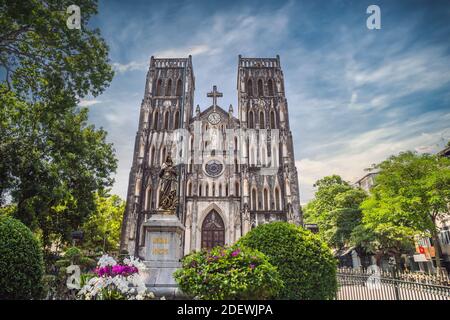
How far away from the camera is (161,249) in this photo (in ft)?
27.3

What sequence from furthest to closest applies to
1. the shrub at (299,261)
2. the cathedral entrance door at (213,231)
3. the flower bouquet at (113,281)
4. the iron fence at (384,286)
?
the cathedral entrance door at (213,231), the iron fence at (384,286), the shrub at (299,261), the flower bouquet at (113,281)

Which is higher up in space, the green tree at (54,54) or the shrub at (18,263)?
the green tree at (54,54)

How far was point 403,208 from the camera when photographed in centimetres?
1750

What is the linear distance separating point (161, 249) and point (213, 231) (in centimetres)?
1851

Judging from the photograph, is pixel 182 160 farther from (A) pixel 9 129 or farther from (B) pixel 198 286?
(B) pixel 198 286

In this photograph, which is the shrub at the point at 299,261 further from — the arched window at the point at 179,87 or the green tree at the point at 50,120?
the arched window at the point at 179,87

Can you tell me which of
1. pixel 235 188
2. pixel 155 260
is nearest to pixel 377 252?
pixel 235 188

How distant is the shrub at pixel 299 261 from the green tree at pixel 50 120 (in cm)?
892

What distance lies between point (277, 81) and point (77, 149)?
23468 millimetres

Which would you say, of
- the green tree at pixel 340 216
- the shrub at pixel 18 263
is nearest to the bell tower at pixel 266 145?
the green tree at pixel 340 216

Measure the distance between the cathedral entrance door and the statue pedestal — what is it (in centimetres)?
1789

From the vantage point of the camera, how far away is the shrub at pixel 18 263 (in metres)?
6.43

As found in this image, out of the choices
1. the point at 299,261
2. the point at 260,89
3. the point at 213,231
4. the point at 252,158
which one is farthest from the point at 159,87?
the point at 299,261

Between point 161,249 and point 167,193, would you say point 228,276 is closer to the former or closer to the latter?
point 161,249
